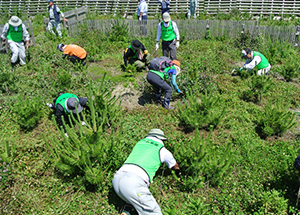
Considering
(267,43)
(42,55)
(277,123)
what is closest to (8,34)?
(42,55)

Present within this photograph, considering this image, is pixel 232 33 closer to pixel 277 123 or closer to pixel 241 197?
pixel 277 123

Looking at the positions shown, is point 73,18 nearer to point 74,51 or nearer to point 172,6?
point 74,51

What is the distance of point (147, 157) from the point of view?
3865mm

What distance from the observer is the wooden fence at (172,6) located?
14.9 m

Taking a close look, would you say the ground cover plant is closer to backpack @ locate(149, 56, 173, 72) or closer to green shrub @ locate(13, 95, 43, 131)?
green shrub @ locate(13, 95, 43, 131)

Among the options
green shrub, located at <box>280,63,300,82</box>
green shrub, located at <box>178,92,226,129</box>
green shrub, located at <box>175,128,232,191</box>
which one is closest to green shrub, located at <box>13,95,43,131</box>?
green shrub, located at <box>178,92,226,129</box>

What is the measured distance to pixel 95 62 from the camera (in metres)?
8.87

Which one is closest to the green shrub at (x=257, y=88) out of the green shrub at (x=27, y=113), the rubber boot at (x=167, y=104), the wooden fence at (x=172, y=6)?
the rubber boot at (x=167, y=104)

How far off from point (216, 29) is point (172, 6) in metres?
6.07

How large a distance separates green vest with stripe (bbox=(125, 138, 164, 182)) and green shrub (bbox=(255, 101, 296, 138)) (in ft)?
8.31

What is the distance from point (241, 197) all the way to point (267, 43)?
747 centimetres

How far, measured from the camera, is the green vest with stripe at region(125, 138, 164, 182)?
3816 mm

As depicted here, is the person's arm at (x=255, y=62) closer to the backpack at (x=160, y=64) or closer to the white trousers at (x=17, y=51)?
the backpack at (x=160, y=64)

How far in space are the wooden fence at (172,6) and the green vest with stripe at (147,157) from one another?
13.1 m
